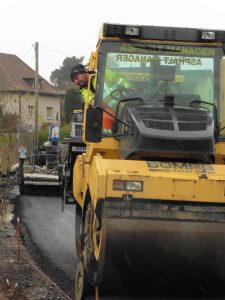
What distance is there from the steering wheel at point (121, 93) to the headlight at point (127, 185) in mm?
1617

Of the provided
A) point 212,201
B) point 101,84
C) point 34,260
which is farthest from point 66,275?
point 212,201

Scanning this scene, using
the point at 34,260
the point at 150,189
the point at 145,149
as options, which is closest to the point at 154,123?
the point at 145,149

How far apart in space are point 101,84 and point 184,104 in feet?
3.29

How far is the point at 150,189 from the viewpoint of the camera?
5062 millimetres

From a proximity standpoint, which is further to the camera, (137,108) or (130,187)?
(137,108)

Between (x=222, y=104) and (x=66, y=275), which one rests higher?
(x=222, y=104)

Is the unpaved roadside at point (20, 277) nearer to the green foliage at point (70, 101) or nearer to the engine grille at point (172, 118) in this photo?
the engine grille at point (172, 118)

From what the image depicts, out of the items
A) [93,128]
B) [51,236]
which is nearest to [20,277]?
[51,236]

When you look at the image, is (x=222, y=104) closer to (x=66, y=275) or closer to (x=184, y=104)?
(x=184, y=104)

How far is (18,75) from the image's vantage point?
50844 millimetres

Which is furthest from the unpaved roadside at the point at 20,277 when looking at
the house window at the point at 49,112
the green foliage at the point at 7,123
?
the house window at the point at 49,112

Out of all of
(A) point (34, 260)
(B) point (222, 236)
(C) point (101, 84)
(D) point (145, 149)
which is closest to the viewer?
(B) point (222, 236)

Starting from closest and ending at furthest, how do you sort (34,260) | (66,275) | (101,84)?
(101,84), (66,275), (34,260)

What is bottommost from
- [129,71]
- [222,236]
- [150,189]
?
[222,236]
